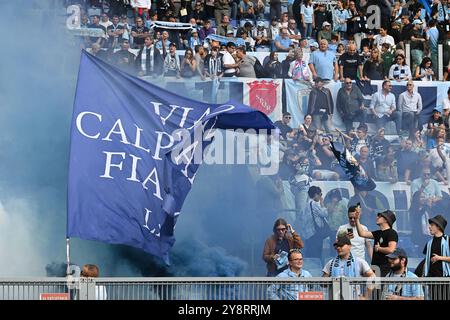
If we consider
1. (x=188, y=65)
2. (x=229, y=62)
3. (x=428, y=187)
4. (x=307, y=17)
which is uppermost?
(x=307, y=17)

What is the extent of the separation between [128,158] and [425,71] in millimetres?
9477

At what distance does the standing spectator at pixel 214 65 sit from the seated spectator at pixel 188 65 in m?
0.18

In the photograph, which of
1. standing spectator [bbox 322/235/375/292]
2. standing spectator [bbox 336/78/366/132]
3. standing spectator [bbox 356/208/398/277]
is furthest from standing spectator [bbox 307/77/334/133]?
standing spectator [bbox 322/235/375/292]

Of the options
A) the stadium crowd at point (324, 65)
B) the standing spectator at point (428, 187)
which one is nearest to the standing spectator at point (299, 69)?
the stadium crowd at point (324, 65)

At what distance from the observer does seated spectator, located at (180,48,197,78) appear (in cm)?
→ 1778

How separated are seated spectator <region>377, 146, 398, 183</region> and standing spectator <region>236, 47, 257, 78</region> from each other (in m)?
2.33

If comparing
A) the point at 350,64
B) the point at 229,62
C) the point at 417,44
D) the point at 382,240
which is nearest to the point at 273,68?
the point at 229,62

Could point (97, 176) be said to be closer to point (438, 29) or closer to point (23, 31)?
point (23, 31)

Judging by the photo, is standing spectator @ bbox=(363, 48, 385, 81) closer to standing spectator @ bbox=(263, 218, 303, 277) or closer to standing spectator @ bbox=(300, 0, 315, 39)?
standing spectator @ bbox=(300, 0, 315, 39)

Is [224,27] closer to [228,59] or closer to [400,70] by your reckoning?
[228,59]

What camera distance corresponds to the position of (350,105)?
18.1 meters

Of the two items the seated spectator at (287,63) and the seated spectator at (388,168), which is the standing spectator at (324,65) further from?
the seated spectator at (388,168)
